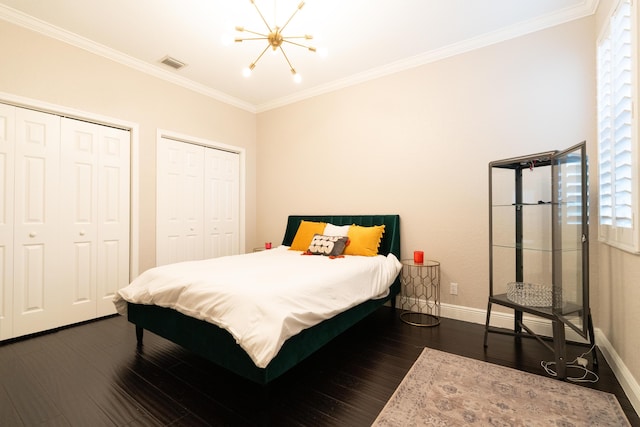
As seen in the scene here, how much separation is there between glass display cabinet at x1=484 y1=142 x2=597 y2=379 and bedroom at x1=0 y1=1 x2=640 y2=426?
22cm

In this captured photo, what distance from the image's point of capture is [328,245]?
324 centimetres

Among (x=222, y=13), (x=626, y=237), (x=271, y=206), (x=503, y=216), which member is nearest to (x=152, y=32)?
(x=222, y=13)

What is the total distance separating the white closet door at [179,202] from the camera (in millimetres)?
3643

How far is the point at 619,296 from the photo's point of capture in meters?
1.99

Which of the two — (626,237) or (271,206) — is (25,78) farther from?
(626,237)

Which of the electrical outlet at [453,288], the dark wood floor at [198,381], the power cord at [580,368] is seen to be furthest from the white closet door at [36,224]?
the power cord at [580,368]

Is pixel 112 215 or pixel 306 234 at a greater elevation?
pixel 112 215

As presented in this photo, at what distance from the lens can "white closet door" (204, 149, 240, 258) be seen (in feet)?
13.8

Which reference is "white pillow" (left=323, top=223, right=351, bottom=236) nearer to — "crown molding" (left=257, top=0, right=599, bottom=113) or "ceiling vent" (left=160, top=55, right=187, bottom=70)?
"crown molding" (left=257, top=0, right=599, bottom=113)

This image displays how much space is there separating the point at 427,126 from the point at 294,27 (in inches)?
66.6

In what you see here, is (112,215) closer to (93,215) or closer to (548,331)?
(93,215)

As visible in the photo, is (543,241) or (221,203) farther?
(221,203)

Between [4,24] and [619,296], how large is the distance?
5210mm

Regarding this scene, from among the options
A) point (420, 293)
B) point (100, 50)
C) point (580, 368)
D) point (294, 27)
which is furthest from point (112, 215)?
point (580, 368)
